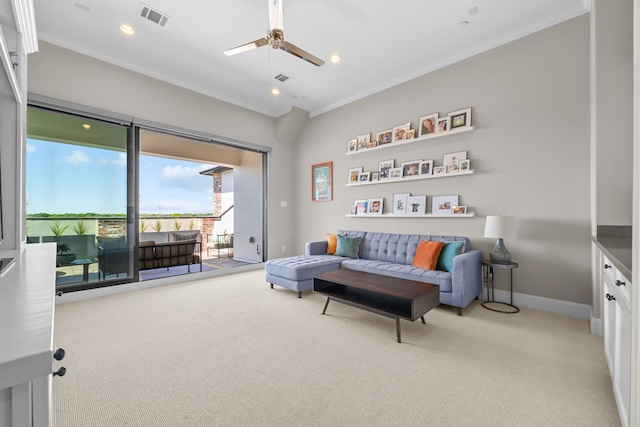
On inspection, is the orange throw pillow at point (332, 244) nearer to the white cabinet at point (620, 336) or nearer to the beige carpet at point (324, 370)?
the beige carpet at point (324, 370)

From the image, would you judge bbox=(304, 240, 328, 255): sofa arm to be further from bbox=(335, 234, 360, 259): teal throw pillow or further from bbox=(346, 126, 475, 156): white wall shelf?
bbox=(346, 126, 475, 156): white wall shelf

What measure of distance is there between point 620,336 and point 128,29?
5094 millimetres

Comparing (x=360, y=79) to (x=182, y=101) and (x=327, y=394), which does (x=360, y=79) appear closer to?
(x=182, y=101)

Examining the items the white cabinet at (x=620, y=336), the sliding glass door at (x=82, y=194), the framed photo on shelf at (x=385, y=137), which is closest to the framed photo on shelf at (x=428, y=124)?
the framed photo on shelf at (x=385, y=137)

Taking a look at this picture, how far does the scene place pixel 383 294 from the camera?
2705 millimetres

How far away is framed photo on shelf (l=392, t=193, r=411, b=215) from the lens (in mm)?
4395

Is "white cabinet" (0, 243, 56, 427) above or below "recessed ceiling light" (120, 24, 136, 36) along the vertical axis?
below

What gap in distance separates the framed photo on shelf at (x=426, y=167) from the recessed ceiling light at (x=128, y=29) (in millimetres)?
4101

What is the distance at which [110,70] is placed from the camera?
12.8 ft

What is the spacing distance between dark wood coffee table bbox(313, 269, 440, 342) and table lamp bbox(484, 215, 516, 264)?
3.34 feet

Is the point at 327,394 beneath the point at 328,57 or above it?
beneath

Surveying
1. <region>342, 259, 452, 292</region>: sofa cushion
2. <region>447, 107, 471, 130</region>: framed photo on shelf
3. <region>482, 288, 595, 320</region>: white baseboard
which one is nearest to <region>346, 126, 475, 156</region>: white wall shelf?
<region>447, 107, 471, 130</region>: framed photo on shelf

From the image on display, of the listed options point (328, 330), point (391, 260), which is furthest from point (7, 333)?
point (391, 260)

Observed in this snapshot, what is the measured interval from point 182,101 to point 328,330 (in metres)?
4.28
